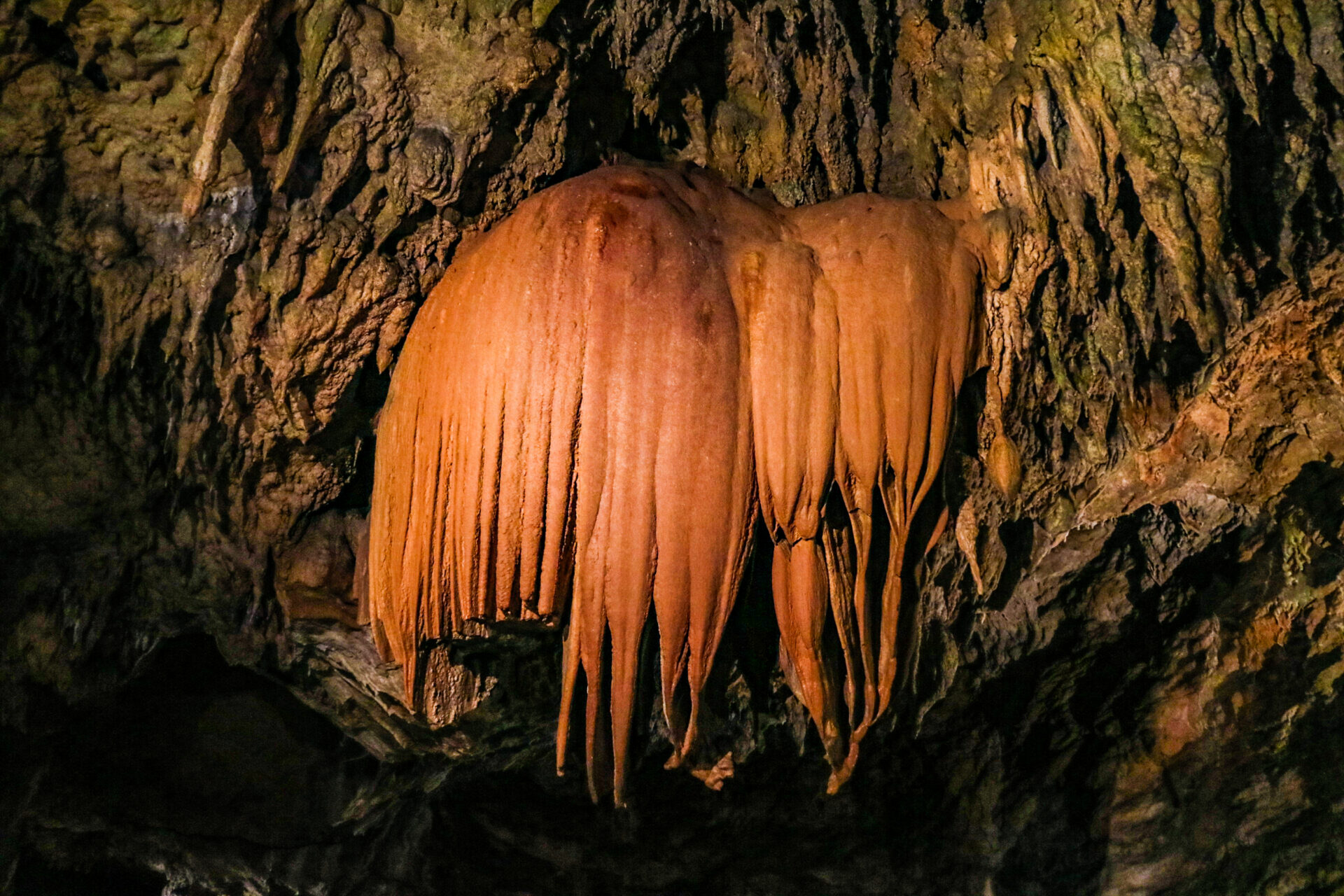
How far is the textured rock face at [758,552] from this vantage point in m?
2.26

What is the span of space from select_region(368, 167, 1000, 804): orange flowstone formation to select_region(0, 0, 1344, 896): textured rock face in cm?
18

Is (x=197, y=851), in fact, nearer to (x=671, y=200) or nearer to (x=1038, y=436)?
(x=671, y=200)

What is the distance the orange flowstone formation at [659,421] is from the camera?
2180mm

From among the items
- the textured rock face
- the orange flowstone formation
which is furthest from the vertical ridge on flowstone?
the textured rock face

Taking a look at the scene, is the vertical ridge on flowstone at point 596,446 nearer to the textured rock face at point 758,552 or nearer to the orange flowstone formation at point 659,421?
the orange flowstone formation at point 659,421

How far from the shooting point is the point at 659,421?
86.0 inches

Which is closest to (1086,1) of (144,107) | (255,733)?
(144,107)

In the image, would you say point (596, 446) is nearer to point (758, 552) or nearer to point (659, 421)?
point (659, 421)

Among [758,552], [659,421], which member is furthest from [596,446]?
[758,552]

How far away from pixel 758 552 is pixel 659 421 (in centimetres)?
45

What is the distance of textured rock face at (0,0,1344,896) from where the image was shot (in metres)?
2.26

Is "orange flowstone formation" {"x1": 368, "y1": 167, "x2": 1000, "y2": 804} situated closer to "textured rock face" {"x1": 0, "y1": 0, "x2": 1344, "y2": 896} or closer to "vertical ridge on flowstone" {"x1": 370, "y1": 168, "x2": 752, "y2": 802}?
"vertical ridge on flowstone" {"x1": 370, "y1": 168, "x2": 752, "y2": 802}

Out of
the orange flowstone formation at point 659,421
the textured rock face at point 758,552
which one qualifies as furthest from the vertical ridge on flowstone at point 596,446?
the textured rock face at point 758,552

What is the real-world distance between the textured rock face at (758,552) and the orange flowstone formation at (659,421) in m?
0.18
